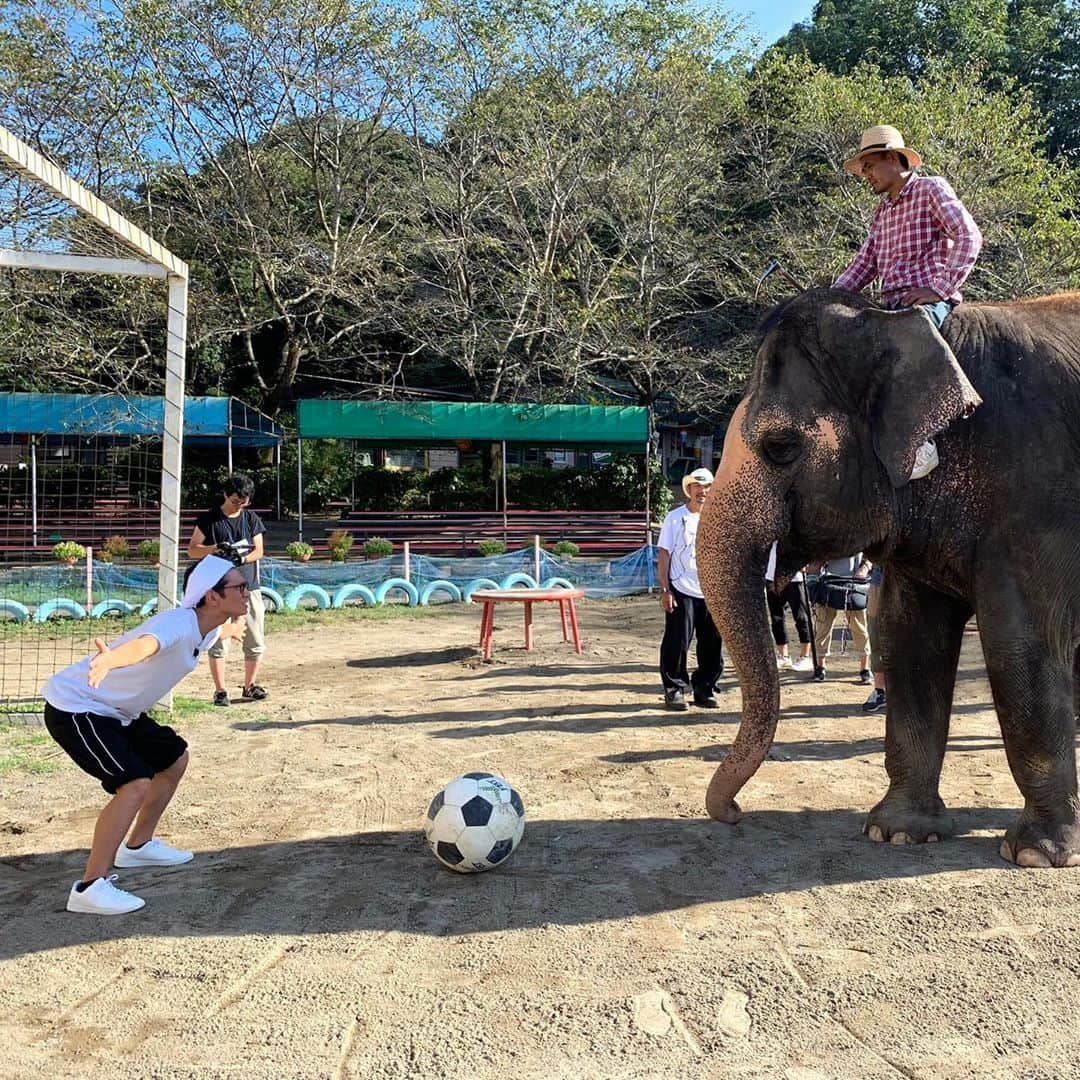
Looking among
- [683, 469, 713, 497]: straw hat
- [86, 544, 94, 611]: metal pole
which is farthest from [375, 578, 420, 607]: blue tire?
[683, 469, 713, 497]: straw hat

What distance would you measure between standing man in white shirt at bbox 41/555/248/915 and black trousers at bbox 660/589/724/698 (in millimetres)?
5050

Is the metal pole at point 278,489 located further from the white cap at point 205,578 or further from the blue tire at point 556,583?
the white cap at point 205,578

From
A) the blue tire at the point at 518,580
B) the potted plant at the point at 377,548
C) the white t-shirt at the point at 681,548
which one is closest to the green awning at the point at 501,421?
the potted plant at the point at 377,548

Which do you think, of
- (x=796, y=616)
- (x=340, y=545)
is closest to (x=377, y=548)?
(x=340, y=545)

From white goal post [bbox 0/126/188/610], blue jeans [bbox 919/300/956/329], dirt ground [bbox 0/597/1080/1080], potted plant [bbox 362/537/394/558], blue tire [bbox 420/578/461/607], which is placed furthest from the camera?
potted plant [bbox 362/537/394/558]

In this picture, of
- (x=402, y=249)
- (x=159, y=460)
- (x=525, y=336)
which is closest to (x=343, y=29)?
(x=402, y=249)

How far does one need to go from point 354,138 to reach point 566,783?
918 inches

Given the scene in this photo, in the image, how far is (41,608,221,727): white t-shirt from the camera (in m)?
4.56

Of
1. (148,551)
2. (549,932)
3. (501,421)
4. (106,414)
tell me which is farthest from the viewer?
(106,414)

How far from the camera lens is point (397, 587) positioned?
17469 mm

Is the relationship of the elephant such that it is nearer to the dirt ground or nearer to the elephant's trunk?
the elephant's trunk

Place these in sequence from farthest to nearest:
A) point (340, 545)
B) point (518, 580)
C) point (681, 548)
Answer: point (340, 545), point (518, 580), point (681, 548)

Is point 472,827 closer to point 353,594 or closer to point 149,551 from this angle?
point 353,594

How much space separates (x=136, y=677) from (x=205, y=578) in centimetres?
53
